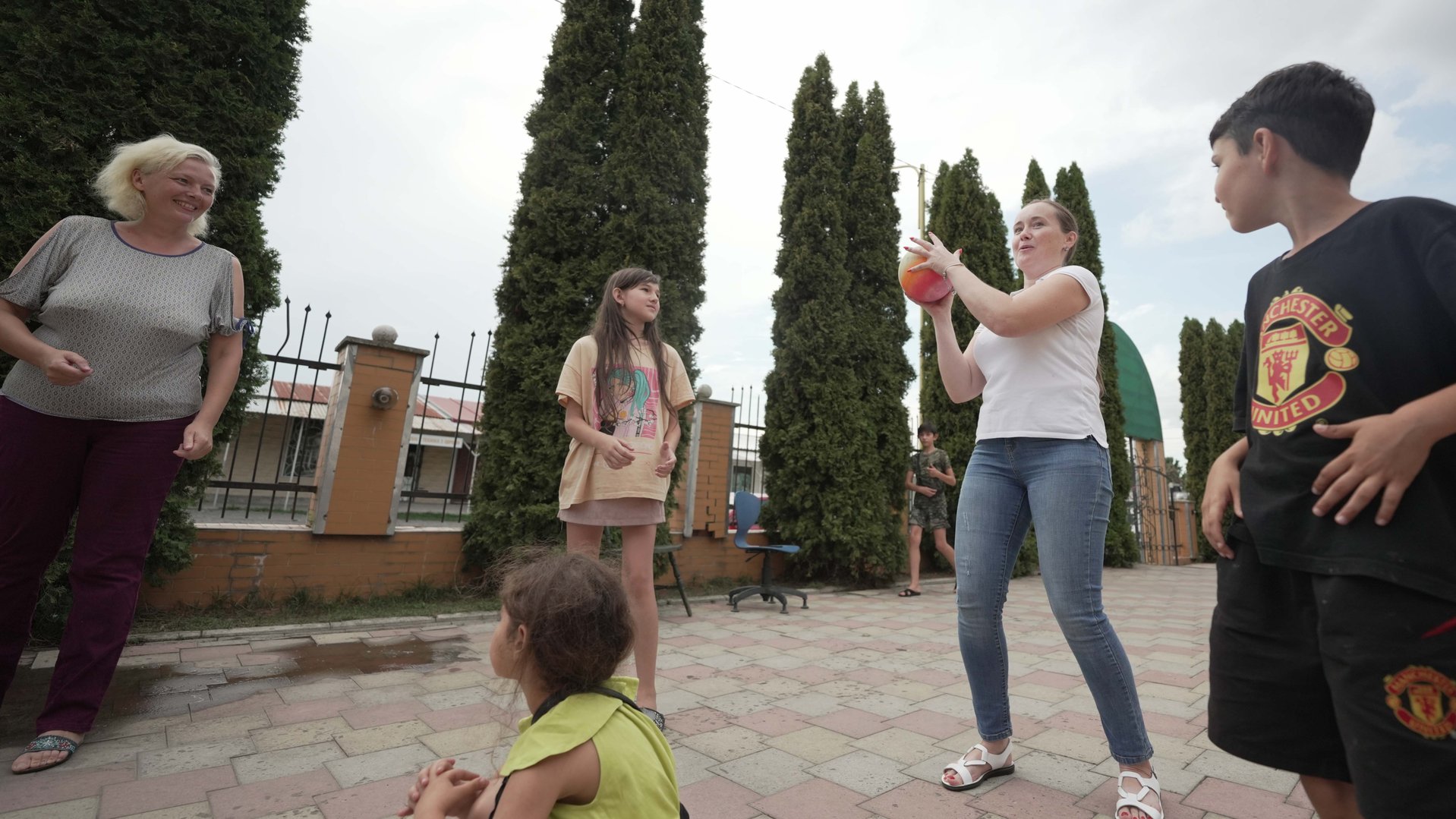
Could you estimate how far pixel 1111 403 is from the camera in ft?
40.0

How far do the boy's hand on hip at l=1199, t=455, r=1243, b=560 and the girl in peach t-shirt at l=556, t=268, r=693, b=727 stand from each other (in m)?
1.54

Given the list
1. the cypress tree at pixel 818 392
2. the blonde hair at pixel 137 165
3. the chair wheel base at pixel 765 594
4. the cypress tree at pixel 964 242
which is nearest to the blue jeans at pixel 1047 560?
the blonde hair at pixel 137 165

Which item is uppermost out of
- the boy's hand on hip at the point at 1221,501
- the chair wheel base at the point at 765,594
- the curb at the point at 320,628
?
the boy's hand on hip at the point at 1221,501

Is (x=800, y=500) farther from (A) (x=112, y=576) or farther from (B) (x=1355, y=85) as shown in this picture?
(B) (x=1355, y=85)

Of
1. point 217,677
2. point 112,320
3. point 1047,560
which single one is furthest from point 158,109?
point 1047,560

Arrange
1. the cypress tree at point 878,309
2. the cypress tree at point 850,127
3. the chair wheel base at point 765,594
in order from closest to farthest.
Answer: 1. the chair wheel base at point 765,594
2. the cypress tree at point 878,309
3. the cypress tree at point 850,127

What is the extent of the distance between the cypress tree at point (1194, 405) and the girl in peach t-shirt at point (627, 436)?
18.7m

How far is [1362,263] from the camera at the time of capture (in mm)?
1071

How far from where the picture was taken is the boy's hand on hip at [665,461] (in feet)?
8.36

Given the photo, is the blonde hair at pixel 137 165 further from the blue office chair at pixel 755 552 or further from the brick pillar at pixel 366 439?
the blue office chair at pixel 755 552

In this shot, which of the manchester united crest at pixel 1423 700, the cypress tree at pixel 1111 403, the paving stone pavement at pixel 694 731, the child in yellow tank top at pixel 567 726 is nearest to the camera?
the manchester united crest at pixel 1423 700

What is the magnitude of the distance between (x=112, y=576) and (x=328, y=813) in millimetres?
1170

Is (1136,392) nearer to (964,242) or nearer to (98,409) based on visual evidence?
(964,242)

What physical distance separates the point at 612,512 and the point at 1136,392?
1455 centimetres
